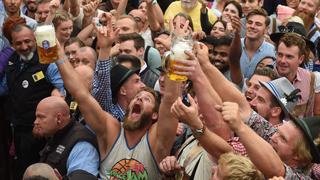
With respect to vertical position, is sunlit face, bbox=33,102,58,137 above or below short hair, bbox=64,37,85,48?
above

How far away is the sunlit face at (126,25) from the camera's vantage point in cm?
723

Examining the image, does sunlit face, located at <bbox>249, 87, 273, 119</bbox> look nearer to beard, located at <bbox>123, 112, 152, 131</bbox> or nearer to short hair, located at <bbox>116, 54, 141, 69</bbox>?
beard, located at <bbox>123, 112, 152, 131</bbox>

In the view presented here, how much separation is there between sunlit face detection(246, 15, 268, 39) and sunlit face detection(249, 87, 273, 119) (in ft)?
7.79

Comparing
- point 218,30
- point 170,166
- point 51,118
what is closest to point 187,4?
point 218,30

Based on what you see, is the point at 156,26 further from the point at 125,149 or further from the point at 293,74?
the point at 125,149

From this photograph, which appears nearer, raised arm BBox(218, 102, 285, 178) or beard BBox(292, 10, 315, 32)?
raised arm BBox(218, 102, 285, 178)

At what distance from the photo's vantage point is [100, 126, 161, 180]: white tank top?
4.37m

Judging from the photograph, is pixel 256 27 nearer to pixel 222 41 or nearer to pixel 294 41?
pixel 222 41

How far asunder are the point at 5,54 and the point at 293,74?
2849 mm

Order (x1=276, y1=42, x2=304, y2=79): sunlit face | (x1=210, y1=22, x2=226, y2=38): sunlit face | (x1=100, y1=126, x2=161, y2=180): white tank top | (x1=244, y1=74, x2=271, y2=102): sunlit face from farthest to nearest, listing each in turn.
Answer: (x1=210, y1=22, x2=226, y2=38): sunlit face, (x1=276, y1=42, x2=304, y2=79): sunlit face, (x1=244, y1=74, x2=271, y2=102): sunlit face, (x1=100, y1=126, x2=161, y2=180): white tank top

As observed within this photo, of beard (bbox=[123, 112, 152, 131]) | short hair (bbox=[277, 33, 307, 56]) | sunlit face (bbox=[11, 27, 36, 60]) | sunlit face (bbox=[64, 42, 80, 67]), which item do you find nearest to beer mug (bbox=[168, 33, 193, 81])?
beard (bbox=[123, 112, 152, 131])

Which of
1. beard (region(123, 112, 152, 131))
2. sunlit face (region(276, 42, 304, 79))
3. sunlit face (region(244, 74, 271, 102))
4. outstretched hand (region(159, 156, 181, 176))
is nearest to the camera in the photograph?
outstretched hand (region(159, 156, 181, 176))

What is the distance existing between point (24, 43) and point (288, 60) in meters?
2.49

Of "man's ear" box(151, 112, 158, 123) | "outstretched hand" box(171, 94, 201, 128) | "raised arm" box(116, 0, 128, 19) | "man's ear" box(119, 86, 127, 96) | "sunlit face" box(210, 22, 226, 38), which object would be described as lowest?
"raised arm" box(116, 0, 128, 19)
